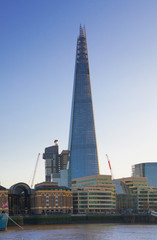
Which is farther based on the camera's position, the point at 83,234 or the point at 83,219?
the point at 83,219

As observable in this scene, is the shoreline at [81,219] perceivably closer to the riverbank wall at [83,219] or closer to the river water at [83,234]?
the riverbank wall at [83,219]

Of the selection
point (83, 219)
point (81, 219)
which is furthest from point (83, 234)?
point (83, 219)

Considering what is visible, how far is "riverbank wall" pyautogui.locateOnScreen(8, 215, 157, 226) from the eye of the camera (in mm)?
175125

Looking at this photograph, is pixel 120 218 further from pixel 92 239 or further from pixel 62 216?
pixel 92 239

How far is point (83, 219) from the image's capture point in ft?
609

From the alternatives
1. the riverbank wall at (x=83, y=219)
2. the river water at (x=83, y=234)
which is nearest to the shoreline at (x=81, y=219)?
the riverbank wall at (x=83, y=219)

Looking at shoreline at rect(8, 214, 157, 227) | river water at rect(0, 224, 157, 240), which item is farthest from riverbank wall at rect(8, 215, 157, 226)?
river water at rect(0, 224, 157, 240)

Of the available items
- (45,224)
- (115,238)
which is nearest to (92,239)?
(115,238)

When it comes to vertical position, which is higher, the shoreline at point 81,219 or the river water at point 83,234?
the river water at point 83,234

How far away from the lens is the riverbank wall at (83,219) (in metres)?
175

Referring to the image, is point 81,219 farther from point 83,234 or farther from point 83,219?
point 83,234

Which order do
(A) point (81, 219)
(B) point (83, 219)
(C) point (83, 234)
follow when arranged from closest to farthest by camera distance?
(C) point (83, 234) → (A) point (81, 219) → (B) point (83, 219)

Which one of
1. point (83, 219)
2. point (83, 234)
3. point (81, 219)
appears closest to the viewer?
point (83, 234)

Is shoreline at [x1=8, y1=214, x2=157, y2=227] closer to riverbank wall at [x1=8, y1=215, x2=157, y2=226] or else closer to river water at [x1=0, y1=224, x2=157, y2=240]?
riverbank wall at [x1=8, y1=215, x2=157, y2=226]
